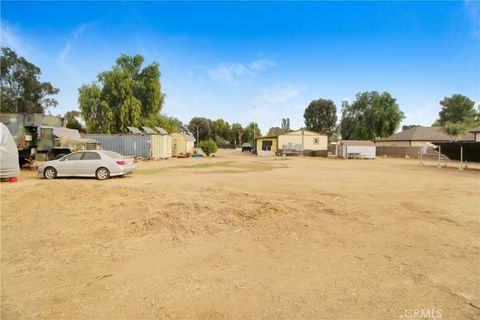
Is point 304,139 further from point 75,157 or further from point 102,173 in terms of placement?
point 75,157

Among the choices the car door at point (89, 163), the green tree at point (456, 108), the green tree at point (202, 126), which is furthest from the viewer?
the green tree at point (202, 126)

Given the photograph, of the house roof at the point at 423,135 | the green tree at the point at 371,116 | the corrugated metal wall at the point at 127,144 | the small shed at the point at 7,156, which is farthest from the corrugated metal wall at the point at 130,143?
the green tree at the point at 371,116

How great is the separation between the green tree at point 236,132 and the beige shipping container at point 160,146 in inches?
2558

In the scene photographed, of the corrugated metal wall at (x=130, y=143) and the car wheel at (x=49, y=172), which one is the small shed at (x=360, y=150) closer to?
the corrugated metal wall at (x=130, y=143)

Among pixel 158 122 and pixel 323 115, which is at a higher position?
pixel 323 115

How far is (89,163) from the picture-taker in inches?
509

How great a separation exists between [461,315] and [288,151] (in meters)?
43.6

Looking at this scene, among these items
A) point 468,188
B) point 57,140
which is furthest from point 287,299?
point 57,140

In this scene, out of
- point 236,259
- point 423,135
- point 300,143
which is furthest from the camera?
point 423,135

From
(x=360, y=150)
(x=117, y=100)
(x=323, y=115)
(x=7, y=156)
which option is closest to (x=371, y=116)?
(x=323, y=115)

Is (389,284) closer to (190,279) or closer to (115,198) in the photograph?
(190,279)

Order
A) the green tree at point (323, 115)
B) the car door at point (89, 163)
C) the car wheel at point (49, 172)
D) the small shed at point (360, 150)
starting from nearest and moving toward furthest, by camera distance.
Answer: the car wheel at point (49, 172) < the car door at point (89, 163) < the small shed at point (360, 150) < the green tree at point (323, 115)

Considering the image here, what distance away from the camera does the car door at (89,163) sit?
13.0m

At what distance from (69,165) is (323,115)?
8008 cm
